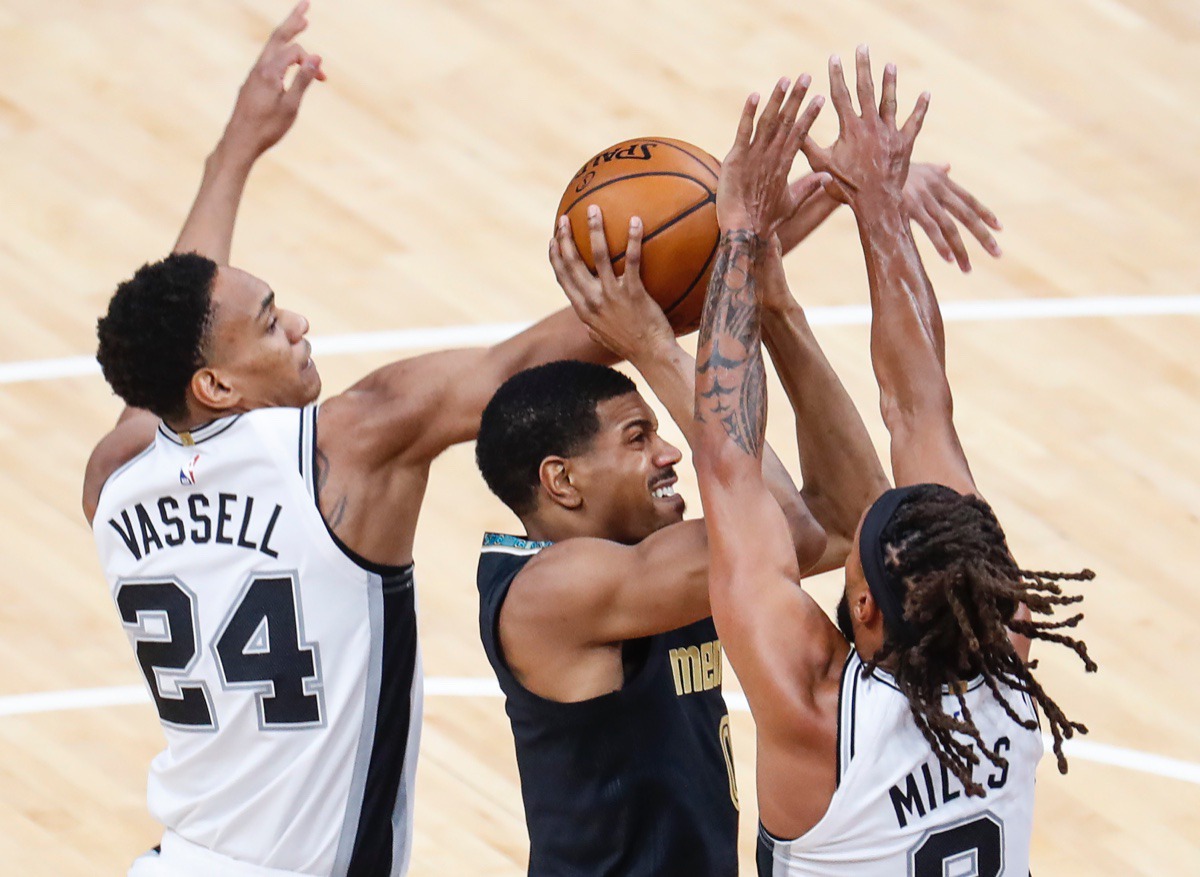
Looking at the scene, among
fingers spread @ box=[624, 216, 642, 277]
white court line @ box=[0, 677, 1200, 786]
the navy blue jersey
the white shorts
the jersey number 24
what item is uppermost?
fingers spread @ box=[624, 216, 642, 277]

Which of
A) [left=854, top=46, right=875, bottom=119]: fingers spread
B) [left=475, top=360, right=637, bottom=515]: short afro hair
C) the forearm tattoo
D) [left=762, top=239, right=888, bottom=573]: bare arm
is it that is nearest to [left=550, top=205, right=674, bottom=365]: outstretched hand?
[left=475, top=360, right=637, bottom=515]: short afro hair

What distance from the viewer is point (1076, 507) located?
744cm

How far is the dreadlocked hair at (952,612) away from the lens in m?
3.40

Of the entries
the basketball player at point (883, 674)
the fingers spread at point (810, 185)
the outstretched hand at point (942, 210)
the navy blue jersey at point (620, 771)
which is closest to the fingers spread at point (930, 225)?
the outstretched hand at point (942, 210)

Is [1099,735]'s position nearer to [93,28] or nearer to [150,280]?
[150,280]

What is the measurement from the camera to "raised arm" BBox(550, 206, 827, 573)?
4.00m

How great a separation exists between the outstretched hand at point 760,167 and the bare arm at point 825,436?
50cm

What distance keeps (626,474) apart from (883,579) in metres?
0.81

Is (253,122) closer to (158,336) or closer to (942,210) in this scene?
(158,336)

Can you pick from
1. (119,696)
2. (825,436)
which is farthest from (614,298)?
(119,696)

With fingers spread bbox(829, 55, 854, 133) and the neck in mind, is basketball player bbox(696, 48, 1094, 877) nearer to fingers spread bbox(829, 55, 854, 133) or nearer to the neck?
fingers spread bbox(829, 55, 854, 133)

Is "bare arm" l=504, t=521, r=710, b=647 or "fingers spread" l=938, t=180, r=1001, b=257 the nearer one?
"bare arm" l=504, t=521, r=710, b=647

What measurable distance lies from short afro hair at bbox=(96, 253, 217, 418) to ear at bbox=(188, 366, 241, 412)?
0.02 m

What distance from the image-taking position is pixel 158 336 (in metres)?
4.30
